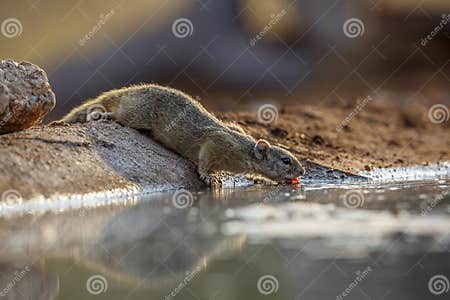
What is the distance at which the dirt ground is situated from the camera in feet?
48.5

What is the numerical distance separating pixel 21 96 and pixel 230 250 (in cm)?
489

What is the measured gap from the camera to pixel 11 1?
1941 centimetres

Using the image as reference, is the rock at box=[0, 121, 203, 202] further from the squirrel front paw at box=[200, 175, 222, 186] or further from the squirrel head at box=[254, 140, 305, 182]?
the squirrel head at box=[254, 140, 305, 182]

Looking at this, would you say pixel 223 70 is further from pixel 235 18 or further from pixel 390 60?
pixel 390 60

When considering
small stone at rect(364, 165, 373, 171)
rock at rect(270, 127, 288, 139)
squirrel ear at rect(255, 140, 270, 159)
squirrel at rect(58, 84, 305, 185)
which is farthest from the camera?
rock at rect(270, 127, 288, 139)

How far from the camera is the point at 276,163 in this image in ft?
41.9

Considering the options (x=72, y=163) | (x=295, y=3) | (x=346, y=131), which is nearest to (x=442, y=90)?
(x=295, y=3)

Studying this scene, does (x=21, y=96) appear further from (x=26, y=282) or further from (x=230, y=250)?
(x=26, y=282)

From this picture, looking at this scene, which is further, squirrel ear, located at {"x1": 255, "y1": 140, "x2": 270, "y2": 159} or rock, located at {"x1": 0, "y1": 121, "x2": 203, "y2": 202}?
squirrel ear, located at {"x1": 255, "y1": 140, "x2": 270, "y2": 159}

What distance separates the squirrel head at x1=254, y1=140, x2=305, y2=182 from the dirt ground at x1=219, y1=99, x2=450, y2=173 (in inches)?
39.7

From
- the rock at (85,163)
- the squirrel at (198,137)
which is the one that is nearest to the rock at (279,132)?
the squirrel at (198,137)

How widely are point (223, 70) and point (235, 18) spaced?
151 cm

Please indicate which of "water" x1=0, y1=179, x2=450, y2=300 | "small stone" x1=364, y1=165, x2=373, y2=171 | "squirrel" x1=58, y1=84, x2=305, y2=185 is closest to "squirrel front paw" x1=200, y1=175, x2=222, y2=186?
"squirrel" x1=58, y1=84, x2=305, y2=185

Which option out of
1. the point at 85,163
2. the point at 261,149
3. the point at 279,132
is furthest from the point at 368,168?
the point at 85,163
